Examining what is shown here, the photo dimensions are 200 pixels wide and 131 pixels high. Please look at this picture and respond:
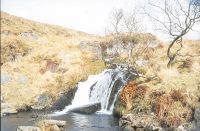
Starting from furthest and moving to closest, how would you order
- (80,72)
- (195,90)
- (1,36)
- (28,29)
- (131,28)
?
1. (28,29)
2. (1,36)
3. (131,28)
4. (80,72)
5. (195,90)

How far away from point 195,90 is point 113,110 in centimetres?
785

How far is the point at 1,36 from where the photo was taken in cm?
5594

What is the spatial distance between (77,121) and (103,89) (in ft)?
25.3

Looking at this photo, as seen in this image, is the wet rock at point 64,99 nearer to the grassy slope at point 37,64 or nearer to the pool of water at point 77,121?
the grassy slope at point 37,64

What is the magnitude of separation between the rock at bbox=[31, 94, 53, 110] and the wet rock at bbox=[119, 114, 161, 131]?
11073 millimetres

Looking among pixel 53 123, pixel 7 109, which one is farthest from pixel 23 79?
pixel 53 123

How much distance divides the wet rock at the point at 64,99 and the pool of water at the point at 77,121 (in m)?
3.28

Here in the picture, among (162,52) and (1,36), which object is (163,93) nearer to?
(162,52)

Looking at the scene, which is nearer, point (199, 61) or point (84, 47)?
point (199, 61)

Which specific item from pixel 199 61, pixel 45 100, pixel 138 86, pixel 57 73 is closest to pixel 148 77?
pixel 138 86

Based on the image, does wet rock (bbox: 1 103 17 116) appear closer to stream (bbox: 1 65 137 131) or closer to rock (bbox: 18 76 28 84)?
stream (bbox: 1 65 137 131)

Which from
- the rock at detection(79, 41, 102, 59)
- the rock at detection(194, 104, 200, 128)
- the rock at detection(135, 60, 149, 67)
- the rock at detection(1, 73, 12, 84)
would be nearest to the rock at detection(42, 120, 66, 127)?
the rock at detection(194, 104, 200, 128)

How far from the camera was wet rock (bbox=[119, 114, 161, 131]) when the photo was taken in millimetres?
26466

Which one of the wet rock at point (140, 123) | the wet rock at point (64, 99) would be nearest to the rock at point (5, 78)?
the wet rock at point (64, 99)
